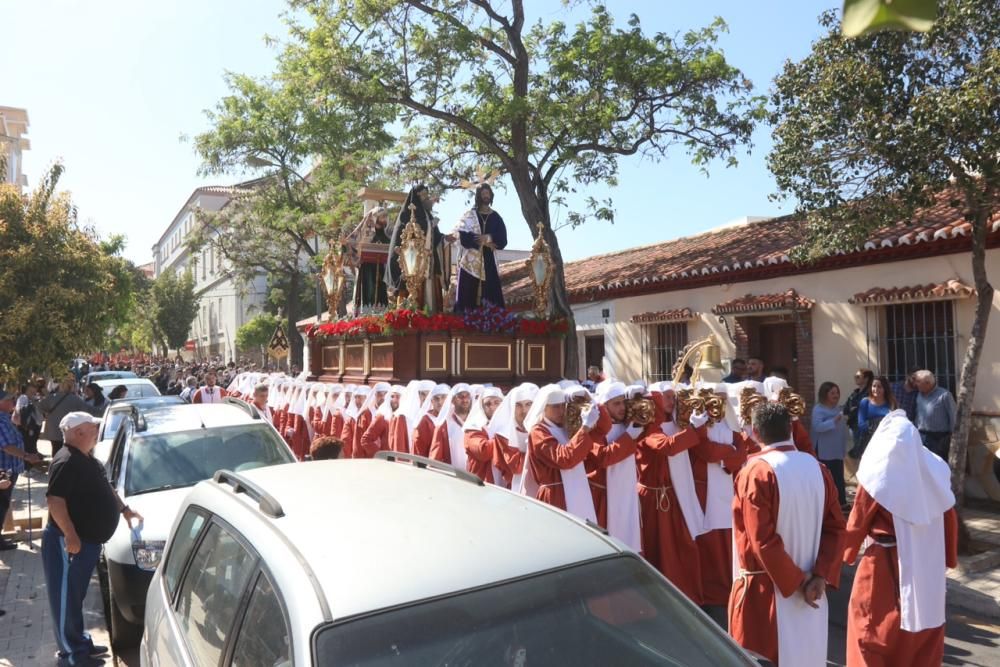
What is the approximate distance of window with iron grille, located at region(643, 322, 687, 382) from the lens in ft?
49.5

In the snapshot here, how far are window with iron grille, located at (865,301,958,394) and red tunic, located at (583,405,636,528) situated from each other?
706cm

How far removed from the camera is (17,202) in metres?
10.9

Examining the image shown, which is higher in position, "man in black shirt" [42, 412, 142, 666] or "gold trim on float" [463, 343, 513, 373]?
"gold trim on float" [463, 343, 513, 373]

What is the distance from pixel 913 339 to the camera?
430 inches

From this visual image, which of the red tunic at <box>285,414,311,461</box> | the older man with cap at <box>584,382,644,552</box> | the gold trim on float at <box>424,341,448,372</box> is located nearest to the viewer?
the older man with cap at <box>584,382,644,552</box>

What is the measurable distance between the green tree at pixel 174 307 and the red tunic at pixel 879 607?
47662mm

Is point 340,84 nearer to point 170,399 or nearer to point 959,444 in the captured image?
point 170,399

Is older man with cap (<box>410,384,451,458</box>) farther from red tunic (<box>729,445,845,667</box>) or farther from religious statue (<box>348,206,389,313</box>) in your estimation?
religious statue (<box>348,206,389,313</box>)

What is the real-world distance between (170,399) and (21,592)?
498 cm

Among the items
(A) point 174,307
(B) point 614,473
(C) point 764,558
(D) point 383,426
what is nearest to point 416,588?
(C) point 764,558

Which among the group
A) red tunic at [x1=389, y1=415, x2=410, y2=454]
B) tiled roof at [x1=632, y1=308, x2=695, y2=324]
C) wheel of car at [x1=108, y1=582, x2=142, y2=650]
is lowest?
wheel of car at [x1=108, y1=582, x2=142, y2=650]

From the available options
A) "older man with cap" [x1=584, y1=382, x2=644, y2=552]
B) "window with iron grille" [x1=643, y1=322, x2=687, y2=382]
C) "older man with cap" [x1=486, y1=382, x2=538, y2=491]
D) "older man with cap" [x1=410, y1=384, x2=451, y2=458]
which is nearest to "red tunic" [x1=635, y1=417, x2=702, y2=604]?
"older man with cap" [x1=584, y1=382, x2=644, y2=552]

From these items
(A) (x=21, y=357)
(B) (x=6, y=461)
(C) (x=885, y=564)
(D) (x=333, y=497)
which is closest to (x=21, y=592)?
(B) (x=6, y=461)

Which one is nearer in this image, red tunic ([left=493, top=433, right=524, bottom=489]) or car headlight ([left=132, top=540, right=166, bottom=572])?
car headlight ([left=132, top=540, right=166, bottom=572])
